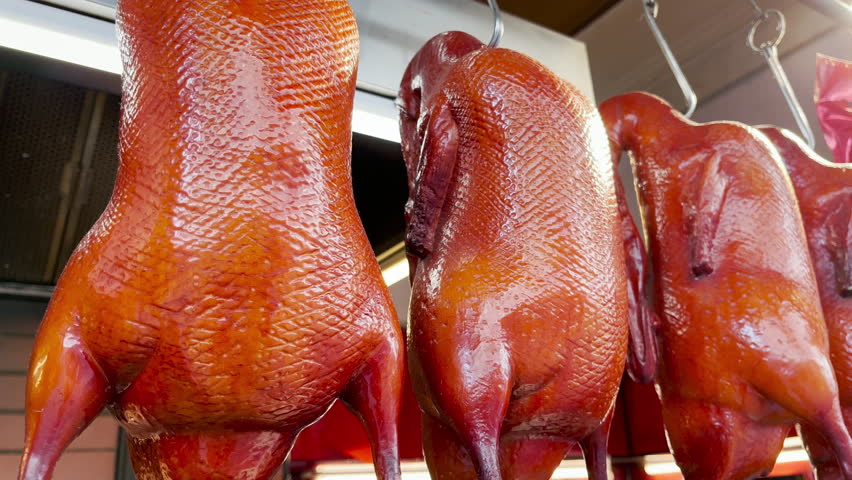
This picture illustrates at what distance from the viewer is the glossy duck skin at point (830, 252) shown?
4.38 ft

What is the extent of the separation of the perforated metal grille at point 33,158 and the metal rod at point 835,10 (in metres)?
1.48

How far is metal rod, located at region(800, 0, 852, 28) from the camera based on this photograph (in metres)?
1.60

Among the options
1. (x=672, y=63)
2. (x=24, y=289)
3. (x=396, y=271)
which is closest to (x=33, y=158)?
(x=396, y=271)

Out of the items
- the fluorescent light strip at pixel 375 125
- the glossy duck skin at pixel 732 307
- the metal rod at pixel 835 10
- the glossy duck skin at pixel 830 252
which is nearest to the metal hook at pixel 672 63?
the glossy duck skin at pixel 732 307

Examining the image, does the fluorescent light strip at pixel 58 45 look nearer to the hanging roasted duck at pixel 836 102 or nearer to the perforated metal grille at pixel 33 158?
the perforated metal grille at pixel 33 158

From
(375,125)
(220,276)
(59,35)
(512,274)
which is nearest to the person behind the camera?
(220,276)

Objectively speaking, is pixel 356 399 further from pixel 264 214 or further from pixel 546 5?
pixel 546 5

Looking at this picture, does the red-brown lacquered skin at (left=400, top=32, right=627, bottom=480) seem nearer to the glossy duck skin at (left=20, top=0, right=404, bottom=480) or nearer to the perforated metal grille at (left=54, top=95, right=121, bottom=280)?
the glossy duck skin at (left=20, top=0, right=404, bottom=480)

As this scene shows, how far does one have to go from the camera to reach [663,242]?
1295 mm

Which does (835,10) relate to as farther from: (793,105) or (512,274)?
(512,274)

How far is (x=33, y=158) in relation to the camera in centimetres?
139

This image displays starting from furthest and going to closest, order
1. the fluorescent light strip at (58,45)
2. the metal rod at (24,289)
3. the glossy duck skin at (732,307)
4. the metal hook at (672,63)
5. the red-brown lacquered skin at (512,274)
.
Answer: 1. the metal rod at (24,289)
2. the metal hook at (672,63)
3. the glossy duck skin at (732,307)
4. the fluorescent light strip at (58,45)
5. the red-brown lacquered skin at (512,274)

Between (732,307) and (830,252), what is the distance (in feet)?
1.20

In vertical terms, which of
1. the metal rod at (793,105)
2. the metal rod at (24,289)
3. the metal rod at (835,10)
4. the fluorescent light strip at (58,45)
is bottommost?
the metal rod at (24,289)
